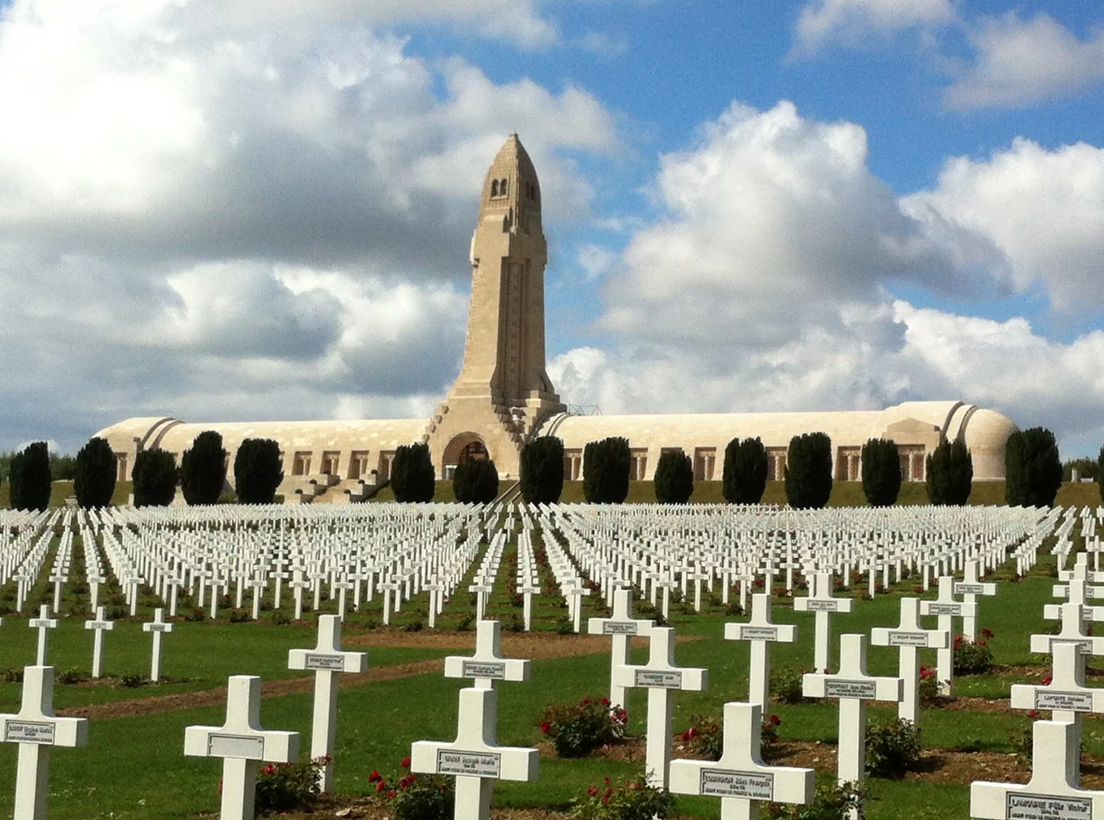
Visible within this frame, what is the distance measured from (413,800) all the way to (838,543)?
19.5 metres

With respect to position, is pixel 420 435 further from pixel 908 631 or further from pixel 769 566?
pixel 908 631

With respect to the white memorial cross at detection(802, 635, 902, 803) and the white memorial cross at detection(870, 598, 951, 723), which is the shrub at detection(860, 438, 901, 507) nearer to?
the white memorial cross at detection(870, 598, 951, 723)

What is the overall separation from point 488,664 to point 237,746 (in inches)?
70.4

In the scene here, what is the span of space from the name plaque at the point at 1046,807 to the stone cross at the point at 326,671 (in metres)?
3.63

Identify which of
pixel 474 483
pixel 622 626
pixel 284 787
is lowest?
pixel 284 787

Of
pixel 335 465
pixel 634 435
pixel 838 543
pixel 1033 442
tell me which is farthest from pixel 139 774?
pixel 335 465

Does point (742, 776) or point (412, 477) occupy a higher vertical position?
point (412, 477)

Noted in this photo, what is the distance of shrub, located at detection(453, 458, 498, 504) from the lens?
49.8 m

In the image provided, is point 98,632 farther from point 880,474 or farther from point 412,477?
point 412,477

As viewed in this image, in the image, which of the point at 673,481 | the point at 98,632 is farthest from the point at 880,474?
the point at 98,632

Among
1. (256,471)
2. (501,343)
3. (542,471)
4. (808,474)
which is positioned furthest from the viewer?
(501,343)

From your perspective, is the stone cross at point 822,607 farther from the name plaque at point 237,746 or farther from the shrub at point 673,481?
the shrub at point 673,481

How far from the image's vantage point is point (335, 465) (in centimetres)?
7281

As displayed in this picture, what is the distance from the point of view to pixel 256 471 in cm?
5169
